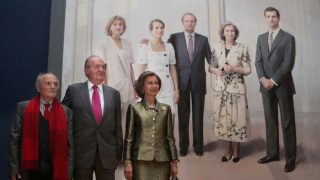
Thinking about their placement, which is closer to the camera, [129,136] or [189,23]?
[129,136]

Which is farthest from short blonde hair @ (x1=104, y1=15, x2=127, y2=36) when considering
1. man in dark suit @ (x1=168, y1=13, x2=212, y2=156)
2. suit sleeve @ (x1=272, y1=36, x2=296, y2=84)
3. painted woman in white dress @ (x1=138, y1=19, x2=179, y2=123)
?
suit sleeve @ (x1=272, y1=36, x2=296, y2=84)

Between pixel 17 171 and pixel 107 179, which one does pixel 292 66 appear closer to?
pixel 107 179

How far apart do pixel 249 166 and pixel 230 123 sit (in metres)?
0.45

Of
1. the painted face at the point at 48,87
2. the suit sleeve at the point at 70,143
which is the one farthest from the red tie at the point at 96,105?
the painted face at the point at 48,87

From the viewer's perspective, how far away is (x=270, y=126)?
3.50 meters

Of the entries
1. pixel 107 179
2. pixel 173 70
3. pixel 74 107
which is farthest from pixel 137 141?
pixel 173 70

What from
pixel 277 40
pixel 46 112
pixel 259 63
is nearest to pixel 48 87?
pixel 46 112

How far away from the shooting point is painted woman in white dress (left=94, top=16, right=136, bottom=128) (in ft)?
11.3

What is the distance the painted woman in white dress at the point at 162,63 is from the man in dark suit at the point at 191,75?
0.06 metres

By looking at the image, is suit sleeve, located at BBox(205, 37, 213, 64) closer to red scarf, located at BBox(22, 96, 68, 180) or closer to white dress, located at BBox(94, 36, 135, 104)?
white dress, located at BBox(94, 36, 135, 104)

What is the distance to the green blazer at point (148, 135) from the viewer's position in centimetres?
256

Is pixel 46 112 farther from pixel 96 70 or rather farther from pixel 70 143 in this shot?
pixel 96 70

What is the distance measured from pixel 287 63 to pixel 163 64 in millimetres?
1265

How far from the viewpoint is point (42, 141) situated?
2445 millimetres
